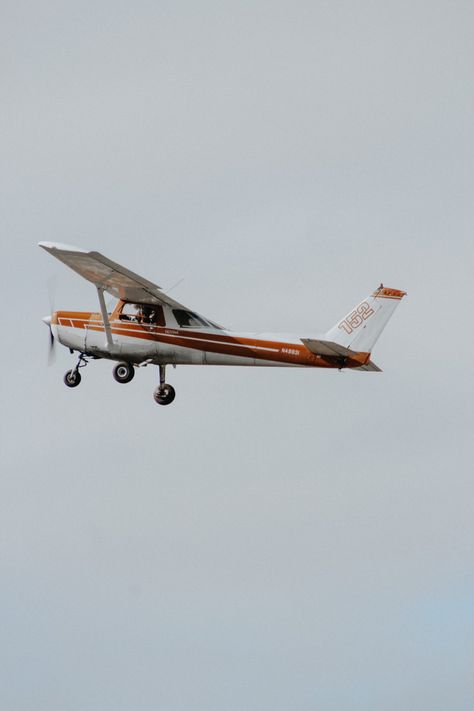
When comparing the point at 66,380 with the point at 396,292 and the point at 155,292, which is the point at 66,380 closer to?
the point at 155,292

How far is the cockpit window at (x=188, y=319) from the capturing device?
158ft

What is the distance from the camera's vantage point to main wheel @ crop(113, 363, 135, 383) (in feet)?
159

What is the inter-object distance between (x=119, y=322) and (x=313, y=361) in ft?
14.9

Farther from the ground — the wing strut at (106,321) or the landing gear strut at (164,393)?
the wing strut at (106,321)

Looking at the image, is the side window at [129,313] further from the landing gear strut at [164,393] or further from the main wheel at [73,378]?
the main wheel at [73,378]

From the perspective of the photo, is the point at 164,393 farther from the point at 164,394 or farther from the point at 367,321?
the point at 367,321

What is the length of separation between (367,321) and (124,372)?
220 inches

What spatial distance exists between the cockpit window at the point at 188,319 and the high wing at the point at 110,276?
0.48 feet

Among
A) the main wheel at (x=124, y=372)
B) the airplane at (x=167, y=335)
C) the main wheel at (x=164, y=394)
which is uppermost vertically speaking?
the airplane at (x=167, y=335)

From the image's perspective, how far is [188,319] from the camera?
4816 centimetres

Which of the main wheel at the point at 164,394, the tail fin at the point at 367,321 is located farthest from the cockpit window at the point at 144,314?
the tail fin at the point at 367,321

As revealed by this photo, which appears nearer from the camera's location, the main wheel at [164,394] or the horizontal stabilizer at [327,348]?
the horizontal stabilizer at [327,348]

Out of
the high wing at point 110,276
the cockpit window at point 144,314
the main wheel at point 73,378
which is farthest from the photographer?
the main wheel at point 73,378

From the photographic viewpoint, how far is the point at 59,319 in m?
49.4
